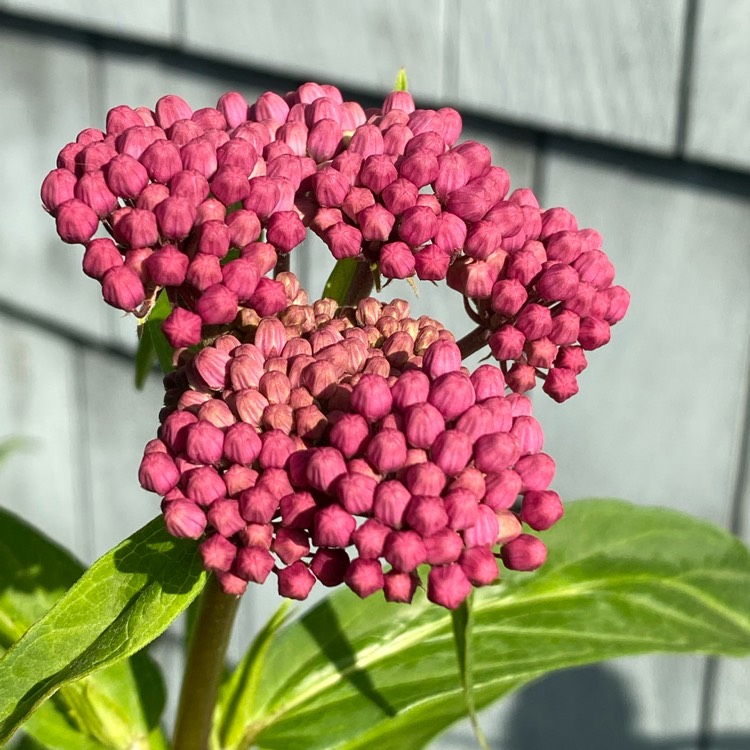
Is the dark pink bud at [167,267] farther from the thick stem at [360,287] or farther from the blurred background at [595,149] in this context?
the blurred background at [595,149]

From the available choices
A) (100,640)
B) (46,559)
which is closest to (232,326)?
(100,640)

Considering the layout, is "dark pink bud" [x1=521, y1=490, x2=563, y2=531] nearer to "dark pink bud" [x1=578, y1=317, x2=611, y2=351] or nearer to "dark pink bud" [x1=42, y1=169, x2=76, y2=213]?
"dark pink bud" [x1=578, y1=317, x2=611, y2=351]

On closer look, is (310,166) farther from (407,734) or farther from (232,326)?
(407,734)

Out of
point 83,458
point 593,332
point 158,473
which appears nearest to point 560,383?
point 593,332

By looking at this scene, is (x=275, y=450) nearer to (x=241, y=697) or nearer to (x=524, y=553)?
(x=524, y=553)

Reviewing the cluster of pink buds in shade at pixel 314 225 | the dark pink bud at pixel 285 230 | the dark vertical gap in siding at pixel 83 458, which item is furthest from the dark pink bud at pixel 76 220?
the dark vertical gap in siding at pixel 83 458
